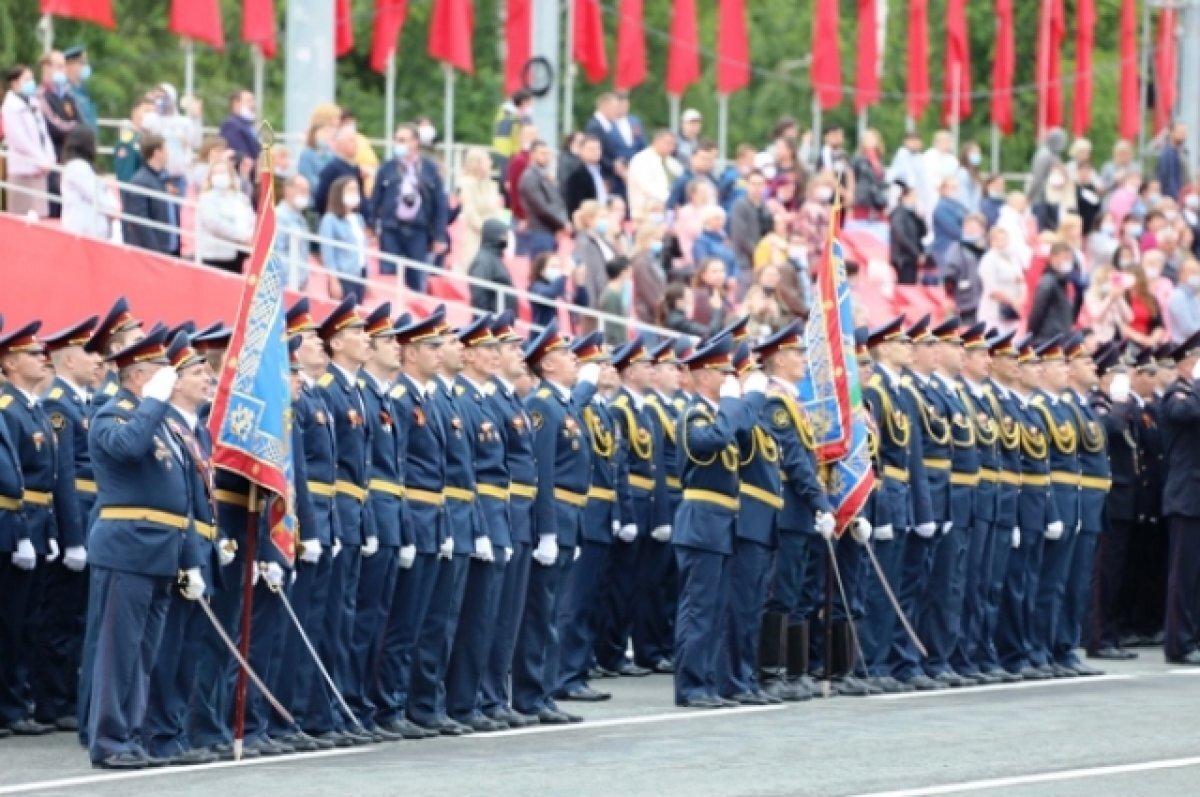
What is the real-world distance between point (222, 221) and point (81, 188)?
1002mm

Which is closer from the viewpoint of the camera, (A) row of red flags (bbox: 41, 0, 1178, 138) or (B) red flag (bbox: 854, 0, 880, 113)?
(A) row of red flags (bbox: 41, 0, 1178, 138)

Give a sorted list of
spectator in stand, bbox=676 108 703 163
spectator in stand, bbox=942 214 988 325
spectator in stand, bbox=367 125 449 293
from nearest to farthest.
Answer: spectator in stand, bbox=367 125 449 293 < spectator in stand, bbox=942 214 988 325 < spectator in stand, bbox=676 108 703 163

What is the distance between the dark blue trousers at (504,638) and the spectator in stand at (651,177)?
9.85 metres

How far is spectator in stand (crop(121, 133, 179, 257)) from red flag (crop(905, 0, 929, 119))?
57.0ft

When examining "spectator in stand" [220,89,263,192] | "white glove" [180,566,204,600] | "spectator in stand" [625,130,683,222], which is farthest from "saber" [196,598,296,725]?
"spectator in stand" [625,130,683,222]

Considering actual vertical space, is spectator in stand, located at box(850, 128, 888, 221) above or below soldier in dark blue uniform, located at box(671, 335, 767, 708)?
above

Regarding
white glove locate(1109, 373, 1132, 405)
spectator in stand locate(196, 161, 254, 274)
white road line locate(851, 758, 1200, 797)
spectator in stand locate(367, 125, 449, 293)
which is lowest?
white road line locate(851, 758, 1200, 797)

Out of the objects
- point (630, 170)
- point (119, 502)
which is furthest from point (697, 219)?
point (119, 502)

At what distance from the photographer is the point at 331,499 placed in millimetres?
15172

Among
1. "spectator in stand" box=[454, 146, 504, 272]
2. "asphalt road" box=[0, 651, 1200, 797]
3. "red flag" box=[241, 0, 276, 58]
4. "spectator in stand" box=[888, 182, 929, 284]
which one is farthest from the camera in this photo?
"red flag" box=[241, 0, 276, 58]

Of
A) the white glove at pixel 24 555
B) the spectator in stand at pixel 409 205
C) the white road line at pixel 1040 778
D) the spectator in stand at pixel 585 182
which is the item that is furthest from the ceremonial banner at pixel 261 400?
the spectator in stand at pixel 585 182

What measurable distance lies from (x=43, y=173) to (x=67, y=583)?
7206mm

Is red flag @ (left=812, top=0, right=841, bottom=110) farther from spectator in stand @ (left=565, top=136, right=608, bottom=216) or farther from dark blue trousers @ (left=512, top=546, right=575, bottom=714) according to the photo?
dark blue trousers @ (left=512, top=546, right=575, bottom=714)

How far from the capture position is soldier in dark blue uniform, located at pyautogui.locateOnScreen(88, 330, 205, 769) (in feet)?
46.0
